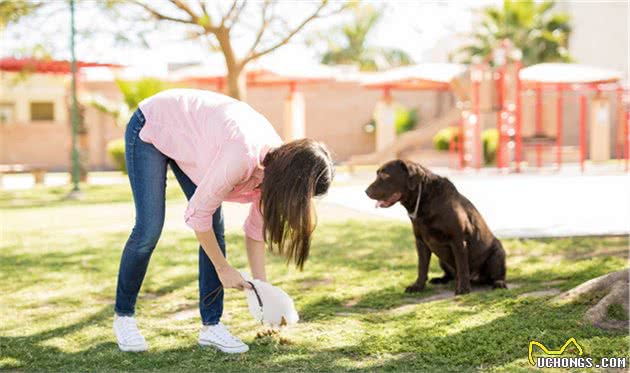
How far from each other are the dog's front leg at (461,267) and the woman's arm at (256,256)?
69.0 inches

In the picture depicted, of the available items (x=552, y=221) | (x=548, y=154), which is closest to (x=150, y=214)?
(x=552, y=221)

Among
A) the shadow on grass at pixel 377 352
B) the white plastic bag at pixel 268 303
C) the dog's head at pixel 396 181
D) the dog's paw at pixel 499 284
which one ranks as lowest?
the dog's paw at pixel 499 284

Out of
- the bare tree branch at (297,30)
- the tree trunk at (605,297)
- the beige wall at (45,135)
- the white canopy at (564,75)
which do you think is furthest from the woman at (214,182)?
the beige wall at (45,135)

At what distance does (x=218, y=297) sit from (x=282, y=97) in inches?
1001

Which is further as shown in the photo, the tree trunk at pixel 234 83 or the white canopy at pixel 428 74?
the white canopy at pixel 428 74

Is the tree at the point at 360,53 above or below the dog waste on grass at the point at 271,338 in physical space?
above

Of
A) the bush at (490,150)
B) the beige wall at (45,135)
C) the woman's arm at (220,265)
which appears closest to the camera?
the woman's arm at (220,265)

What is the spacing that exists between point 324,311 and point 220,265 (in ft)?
4.79

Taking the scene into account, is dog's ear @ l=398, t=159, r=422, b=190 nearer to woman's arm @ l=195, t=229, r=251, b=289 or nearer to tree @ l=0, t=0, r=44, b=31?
woman's arm @ l=195, t=229, r=251, b=289

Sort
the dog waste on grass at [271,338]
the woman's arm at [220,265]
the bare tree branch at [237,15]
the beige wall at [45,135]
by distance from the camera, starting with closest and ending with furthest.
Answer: the woman's arm at [220,265] < the dog waste on grass at [271,338] < the bare tree branch at [237,15] < the beige wall at [45,135]

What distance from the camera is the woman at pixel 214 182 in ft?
11.2

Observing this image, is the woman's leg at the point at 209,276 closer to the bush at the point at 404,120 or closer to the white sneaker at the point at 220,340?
the white sneaker at the point at 220,340

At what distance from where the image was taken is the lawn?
3.83 m

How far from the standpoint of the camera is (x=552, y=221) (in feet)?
30.3
